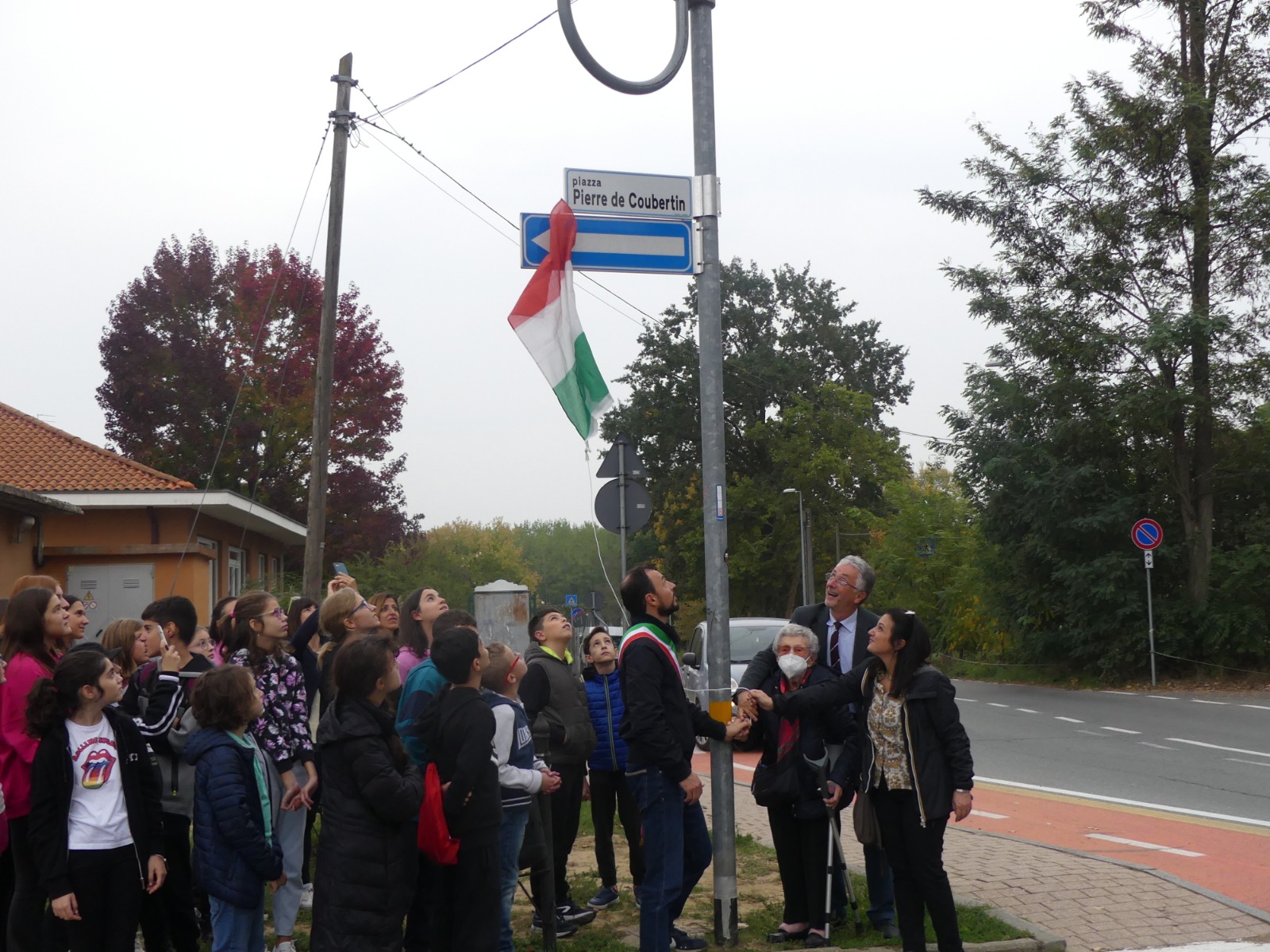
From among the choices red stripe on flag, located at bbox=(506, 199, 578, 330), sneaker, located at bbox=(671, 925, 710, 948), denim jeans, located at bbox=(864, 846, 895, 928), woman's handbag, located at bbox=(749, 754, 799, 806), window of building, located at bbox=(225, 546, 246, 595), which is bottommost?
sneaker, located at bbox=(671, 925, 710, 948)

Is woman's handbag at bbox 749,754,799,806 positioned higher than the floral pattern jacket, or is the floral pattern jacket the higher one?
the floral pattern jacket

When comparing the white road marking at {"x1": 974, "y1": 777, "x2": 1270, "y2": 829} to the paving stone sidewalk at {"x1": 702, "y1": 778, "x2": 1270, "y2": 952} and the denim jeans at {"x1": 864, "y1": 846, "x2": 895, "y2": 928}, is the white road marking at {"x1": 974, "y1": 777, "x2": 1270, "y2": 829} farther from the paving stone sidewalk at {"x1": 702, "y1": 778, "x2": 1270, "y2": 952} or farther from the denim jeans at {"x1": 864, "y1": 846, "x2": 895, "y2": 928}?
the denim jeans at {"x1": 864, "y1": 846, "x2": 895, "y2": 928}

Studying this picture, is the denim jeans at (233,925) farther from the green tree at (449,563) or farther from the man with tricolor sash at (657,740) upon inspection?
the green tree at (449,563)

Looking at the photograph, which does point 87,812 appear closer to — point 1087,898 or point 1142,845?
point 1087,898

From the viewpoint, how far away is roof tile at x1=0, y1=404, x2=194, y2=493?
811 inches

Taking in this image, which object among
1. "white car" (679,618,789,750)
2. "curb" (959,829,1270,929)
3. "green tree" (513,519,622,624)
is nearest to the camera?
"curb" (959,829,1270,929)

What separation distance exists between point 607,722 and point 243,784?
3042 millimetres

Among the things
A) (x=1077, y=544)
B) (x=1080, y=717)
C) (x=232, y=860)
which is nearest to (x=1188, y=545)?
(x=1077, y=544)

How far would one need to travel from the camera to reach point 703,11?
678cm

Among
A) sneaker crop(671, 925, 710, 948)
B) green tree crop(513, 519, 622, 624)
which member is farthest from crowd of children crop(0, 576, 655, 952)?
green tree crop(513, 519, 622, 624)

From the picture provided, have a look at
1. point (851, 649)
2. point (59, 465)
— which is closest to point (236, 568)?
point (59, 465)

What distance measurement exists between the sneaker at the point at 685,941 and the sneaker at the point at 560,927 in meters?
0.74

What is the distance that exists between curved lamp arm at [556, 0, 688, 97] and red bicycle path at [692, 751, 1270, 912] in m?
5.79

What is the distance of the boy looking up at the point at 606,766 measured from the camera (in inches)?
304
